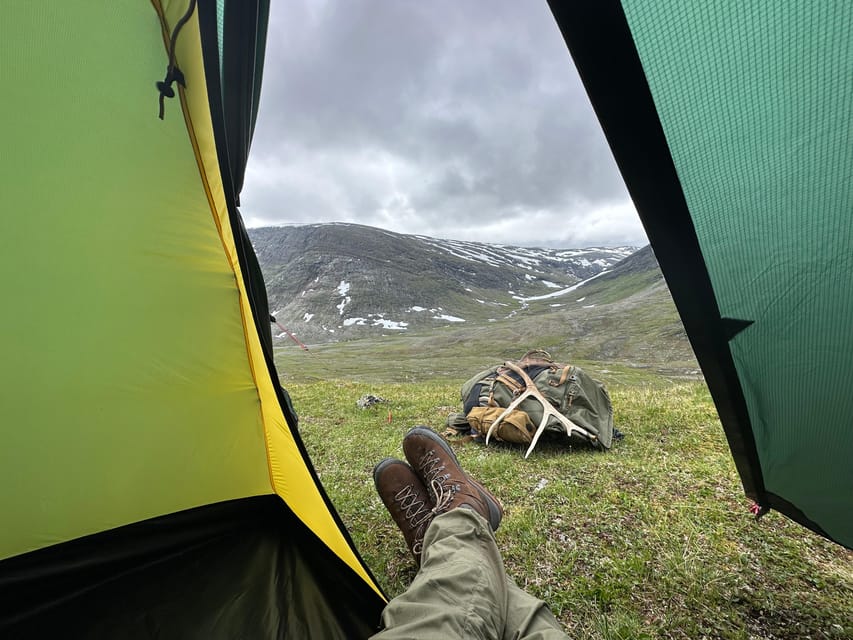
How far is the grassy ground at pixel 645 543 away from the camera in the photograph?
224cm

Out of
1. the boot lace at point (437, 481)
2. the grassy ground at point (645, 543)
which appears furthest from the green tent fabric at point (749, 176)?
the boot lace at point (437, 481)

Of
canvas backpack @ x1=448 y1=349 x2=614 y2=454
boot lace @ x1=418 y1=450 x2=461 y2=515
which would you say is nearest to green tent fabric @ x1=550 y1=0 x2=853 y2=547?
boot lace @ x1=418 y1=450 x2=461 y2=515

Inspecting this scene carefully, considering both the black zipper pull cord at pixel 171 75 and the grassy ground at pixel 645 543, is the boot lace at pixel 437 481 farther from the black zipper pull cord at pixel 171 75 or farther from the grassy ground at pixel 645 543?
the black zipper pull cord at pixel 171 75

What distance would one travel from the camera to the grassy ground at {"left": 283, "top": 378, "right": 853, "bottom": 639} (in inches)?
88.1

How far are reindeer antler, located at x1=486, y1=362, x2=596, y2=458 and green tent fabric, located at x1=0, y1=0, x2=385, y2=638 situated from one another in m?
3.04

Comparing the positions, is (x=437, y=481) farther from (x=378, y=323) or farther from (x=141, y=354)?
(x=378, y=323)

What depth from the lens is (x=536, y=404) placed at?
5305 mm

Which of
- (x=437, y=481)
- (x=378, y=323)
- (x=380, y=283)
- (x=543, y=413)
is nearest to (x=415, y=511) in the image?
(x=437, y=481)

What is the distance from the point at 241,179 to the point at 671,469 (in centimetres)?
499

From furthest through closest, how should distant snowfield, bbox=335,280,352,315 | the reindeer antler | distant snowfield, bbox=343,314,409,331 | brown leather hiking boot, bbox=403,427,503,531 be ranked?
distant snowfield, bbox=335,280,352,315 → distant snowfield, bbox=343,314,409,331 → the reindeer antler → brown leather hiking boot, bbox=403,427,503,531

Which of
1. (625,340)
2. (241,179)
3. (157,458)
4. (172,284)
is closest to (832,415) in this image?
(241,179)

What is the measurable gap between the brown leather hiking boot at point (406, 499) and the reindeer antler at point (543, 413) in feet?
6.93

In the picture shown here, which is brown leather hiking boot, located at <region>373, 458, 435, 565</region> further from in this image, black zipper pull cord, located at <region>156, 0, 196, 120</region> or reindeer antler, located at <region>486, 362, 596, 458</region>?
black zipper pull cord, located at <region>156, 0, 196, 120</region>

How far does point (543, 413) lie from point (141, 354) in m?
4.67
